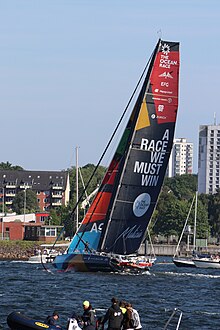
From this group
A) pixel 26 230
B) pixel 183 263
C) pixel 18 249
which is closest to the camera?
pixel 183 263

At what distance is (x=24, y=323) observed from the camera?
140 ft

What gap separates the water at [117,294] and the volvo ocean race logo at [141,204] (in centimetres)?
461

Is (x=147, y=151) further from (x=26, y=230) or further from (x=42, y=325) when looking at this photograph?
(x=26, y=230)

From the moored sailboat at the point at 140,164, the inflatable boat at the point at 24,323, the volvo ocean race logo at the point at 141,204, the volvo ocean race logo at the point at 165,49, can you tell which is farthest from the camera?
the volvo ocean race logo at the point at 141,204

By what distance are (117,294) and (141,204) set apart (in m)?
15.9

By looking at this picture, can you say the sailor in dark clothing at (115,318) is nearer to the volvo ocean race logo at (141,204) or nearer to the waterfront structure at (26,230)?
the volvo ocean race logo at (141,204)

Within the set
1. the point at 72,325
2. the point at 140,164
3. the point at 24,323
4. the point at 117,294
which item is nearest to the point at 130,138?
the point at 140,164

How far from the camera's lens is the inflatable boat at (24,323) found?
136ft

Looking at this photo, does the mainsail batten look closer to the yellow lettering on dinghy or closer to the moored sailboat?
the moored sailboat

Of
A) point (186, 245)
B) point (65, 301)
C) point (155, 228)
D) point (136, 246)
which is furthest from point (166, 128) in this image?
point (155, 228)

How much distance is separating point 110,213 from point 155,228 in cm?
9676

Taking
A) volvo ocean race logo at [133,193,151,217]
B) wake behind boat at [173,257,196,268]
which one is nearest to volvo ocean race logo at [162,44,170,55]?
volvo ocean race logo at [133,193,151,217]

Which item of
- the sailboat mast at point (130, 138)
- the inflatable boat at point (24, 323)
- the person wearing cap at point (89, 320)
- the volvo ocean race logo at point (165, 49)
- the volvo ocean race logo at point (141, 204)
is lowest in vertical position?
the inflatable boat at point (24, 323)

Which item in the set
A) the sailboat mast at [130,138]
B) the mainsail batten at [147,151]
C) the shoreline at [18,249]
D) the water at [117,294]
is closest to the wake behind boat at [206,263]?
the shoreline at [18,249]
